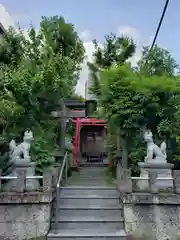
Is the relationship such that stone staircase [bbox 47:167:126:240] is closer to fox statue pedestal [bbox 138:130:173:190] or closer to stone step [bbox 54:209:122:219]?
stone step [bbox 54:209:122:219]

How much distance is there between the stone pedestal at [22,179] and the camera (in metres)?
4.39

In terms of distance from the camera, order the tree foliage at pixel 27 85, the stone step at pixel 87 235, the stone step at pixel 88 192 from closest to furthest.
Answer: the stone step at pixel 87 235 < the stone step at pixel 88 192 < the tree foliage at pixel 27 85

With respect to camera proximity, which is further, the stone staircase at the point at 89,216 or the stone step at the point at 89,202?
the stone step at the point at 89,202

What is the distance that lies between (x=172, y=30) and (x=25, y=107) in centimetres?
474

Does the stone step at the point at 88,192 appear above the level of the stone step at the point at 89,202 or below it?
above

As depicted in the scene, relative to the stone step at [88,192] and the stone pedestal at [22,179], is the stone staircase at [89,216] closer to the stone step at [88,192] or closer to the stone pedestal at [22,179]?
the stone step at [88,192]

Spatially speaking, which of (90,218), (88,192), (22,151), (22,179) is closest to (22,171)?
(22,179)

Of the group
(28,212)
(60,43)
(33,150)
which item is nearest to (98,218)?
(28,212)

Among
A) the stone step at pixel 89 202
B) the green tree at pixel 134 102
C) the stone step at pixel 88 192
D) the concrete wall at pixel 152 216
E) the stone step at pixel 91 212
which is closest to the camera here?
the concrete wall at pixel 152 216

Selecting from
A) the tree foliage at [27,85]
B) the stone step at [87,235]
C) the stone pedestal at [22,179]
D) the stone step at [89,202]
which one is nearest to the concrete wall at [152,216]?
the stone step at [87,235]

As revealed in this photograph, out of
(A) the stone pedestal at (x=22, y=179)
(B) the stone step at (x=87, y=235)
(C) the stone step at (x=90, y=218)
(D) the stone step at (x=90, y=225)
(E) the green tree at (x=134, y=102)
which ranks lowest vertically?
(B) the stone step at (x=87, y=235)

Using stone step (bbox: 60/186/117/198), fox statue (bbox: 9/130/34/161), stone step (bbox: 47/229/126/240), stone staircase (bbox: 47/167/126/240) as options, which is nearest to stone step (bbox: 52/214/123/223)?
stone staircase (bbox: 47/167/126/240)

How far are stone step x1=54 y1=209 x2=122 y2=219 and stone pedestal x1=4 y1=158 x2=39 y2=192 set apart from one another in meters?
0.83

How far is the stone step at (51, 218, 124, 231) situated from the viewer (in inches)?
178
